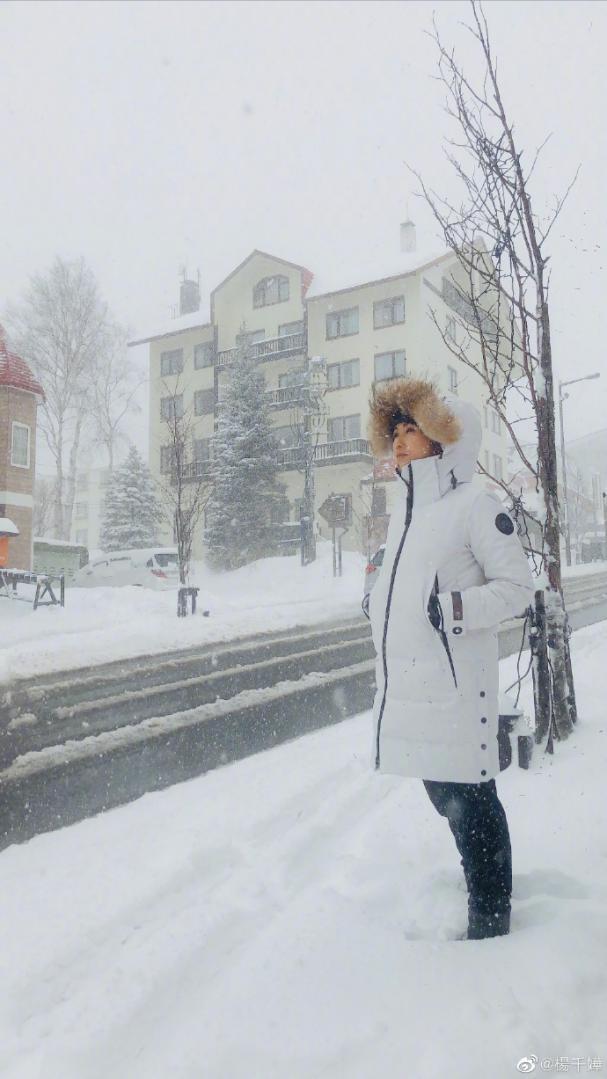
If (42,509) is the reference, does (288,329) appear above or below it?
above

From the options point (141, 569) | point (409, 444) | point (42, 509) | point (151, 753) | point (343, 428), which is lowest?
point (151, 753)

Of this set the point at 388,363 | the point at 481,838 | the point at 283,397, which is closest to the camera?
the point at 481,838

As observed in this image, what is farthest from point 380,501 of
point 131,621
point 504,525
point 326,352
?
point 504,525

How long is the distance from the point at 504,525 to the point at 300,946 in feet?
5.03

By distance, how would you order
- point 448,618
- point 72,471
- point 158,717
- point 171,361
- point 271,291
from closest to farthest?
point 448,618 → point 158,717 → point 72,471 → point 271,291 → point 171,361

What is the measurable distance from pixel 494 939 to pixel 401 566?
1230 mm

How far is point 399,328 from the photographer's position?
33094mm

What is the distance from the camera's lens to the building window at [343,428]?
3453cm

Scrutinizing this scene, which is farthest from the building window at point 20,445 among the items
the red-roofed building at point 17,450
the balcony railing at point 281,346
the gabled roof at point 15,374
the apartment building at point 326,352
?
the balcony railing at point 281,346

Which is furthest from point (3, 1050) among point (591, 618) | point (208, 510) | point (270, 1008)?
point (208, 510)

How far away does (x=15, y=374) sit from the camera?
21859 mm

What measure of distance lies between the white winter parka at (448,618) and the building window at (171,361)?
38043mm

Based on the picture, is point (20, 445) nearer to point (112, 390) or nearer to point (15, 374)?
point (15, 374)

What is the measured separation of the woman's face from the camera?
254 cm
